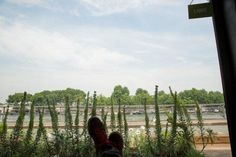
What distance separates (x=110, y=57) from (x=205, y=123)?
133 cm

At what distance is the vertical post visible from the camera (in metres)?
1.83

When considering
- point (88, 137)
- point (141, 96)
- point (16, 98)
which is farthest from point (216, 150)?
point (16, 98)

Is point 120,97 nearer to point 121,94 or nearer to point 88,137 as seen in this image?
point 121,94

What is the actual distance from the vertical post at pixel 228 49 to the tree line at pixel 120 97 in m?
0.58

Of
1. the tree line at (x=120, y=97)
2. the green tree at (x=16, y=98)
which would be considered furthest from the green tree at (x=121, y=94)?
the green tree at (x=16, y=98)

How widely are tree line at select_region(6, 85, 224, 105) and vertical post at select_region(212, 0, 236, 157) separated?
580mm

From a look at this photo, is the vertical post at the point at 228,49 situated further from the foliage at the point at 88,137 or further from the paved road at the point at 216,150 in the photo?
the foliage at the point at 88,137

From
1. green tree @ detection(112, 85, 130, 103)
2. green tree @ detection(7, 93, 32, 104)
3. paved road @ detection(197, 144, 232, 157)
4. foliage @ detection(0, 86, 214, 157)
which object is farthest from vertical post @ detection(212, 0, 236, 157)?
green tree @ detection(7, 93, 32, 104)

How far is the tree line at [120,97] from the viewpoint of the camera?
8.20 ft

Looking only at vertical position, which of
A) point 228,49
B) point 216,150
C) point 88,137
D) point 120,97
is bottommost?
point 216,150

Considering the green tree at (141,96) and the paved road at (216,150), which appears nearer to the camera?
the paved road at (216,150)

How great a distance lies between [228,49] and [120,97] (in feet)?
4.01

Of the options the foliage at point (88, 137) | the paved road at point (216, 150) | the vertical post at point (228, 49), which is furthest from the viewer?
the foliage at point (88, 137)

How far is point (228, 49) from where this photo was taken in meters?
1.90
